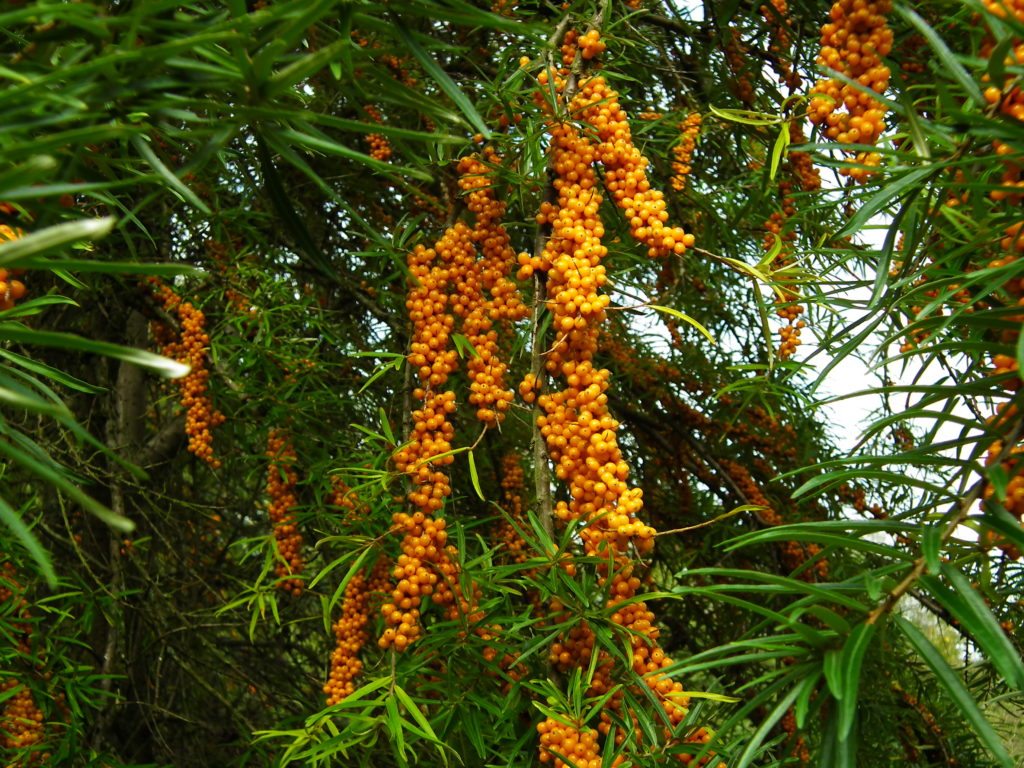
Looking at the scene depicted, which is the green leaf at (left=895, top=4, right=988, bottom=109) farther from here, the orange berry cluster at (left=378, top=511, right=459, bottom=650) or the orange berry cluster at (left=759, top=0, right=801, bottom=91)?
the orange berry cluster at (left=759, top=0, right=801, bottom=91)

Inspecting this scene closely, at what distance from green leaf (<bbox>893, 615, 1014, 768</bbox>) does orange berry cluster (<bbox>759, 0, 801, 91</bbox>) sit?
987 millimetres

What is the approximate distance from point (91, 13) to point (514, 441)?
1752 millimetres

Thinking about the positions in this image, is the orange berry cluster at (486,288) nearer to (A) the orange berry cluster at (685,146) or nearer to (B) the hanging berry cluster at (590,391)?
(B) the hanging berry cluster at (590,391)

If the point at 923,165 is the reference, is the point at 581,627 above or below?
below

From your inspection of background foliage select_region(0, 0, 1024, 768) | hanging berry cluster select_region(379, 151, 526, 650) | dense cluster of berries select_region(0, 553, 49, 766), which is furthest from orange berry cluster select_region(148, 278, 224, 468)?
hanging berry cluster select_region(379, 151, 526, 650)

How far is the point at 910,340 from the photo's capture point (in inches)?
29.0

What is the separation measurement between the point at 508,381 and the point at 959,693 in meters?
1.57

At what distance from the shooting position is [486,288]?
102 cm

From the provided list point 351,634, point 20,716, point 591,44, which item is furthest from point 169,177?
point 20,716

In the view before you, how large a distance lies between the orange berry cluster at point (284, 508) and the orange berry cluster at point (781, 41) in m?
1.04

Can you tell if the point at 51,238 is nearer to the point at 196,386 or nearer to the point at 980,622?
the point at 980,622

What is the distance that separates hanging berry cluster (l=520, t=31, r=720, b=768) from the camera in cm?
Answer: 78

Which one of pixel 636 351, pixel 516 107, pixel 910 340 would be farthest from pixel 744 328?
pixel 910 340

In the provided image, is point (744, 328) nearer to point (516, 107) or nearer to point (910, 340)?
point (516, 107)
